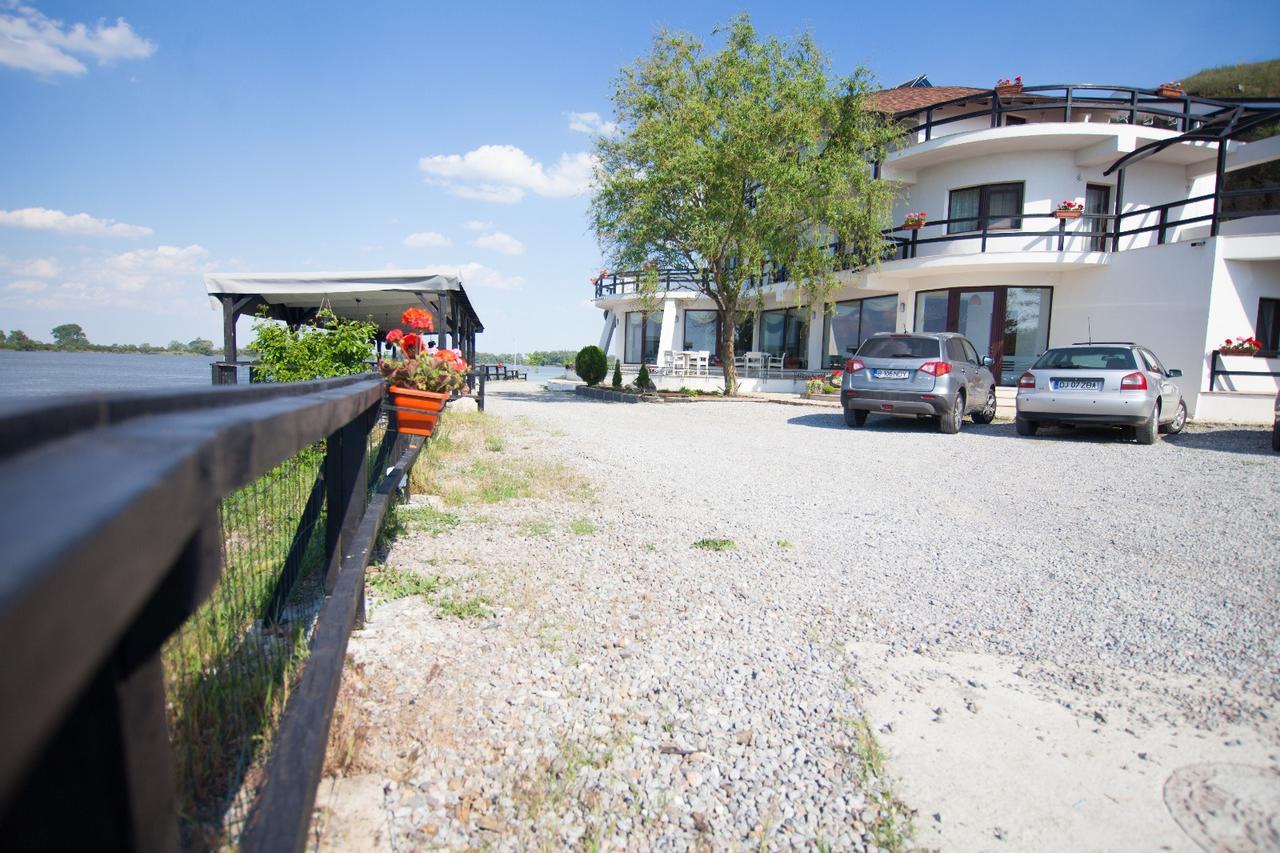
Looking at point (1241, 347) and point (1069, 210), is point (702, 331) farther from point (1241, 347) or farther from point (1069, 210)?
point (1241, 347)

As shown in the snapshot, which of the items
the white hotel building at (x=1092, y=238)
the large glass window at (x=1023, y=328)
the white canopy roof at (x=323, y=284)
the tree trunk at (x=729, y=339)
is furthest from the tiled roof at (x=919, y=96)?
the white canopy roof at (x=323, y=284)

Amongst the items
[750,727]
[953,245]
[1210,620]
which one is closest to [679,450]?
[1210,620]

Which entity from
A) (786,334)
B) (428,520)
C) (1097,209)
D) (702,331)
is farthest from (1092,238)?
(428,520)

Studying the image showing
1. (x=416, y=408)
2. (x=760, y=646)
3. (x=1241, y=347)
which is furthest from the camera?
(x=1241, y=347)

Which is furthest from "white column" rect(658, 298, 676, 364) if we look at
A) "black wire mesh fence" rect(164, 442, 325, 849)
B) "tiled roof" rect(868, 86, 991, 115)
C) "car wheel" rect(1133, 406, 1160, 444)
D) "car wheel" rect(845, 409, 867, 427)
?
"black wire mesh fence" rect(164, 442, 325, 849)

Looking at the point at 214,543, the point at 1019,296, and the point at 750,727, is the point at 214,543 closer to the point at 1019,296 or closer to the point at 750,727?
the point at 750,727

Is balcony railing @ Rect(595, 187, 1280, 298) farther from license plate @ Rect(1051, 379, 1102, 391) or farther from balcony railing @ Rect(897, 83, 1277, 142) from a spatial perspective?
license plate @ Rect(1051, 379, 1102, 391)

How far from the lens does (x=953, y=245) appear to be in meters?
20.9

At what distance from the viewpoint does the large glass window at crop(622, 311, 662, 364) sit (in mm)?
34656

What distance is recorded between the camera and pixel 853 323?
25688 mm

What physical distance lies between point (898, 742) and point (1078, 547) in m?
3.71

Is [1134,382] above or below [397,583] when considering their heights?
above

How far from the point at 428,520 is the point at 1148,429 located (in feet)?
37.0

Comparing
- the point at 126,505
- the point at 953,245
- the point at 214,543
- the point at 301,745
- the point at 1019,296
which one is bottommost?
the point at 301,745
